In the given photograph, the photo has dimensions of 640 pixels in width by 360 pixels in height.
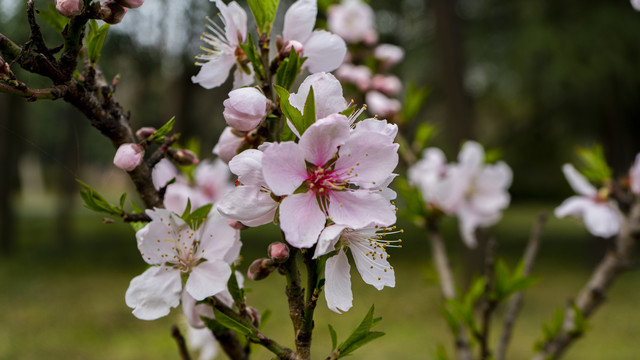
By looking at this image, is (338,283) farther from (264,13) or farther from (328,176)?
(264,13)

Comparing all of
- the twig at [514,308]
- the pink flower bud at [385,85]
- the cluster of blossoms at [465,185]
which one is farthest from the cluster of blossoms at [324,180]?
the pink flower bud at [385,85]

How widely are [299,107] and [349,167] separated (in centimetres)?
9

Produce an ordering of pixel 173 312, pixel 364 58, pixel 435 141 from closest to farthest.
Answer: pixel 364 58, pixel 173 312, pixel 435 141

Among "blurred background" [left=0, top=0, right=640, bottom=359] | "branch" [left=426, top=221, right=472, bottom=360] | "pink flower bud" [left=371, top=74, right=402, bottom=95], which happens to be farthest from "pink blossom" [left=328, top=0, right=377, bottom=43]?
"blurred background" [left=0, top=0, right=640, bottom=359]

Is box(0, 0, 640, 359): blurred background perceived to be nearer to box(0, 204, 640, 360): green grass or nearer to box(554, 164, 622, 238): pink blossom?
box(0, 204, 640, 360): green grass

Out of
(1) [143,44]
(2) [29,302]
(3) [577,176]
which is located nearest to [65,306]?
(2) [29,302]

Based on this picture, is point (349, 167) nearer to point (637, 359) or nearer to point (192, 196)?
point (192, 196)

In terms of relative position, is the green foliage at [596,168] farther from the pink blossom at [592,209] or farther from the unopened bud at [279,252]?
the unopened bud at [279,252]

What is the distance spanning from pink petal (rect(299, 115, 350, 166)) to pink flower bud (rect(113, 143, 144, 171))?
249 mm

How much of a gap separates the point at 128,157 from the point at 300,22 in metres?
0.30

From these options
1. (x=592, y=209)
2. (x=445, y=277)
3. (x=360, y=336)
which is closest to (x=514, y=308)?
(x=445, y=277)

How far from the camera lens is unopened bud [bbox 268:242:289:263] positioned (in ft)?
2.03

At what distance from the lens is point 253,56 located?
0.71 meters

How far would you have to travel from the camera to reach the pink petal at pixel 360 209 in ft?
1.89
